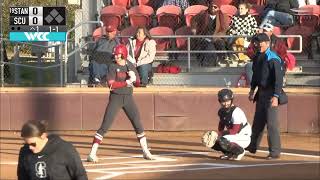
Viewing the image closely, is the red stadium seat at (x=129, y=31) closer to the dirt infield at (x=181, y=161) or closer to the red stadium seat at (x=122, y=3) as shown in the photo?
the red stadium seat at (x=122, y=3)

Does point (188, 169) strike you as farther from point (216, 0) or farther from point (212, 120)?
point (216, 0)

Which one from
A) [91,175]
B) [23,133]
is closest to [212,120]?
[91,175]

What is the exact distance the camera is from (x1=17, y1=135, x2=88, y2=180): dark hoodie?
6.14 meters

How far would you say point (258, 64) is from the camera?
12.3 metres

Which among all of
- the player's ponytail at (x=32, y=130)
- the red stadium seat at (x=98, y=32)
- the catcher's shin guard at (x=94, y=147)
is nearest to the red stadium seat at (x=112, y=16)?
the red stadium seat at (x=98, y=32)

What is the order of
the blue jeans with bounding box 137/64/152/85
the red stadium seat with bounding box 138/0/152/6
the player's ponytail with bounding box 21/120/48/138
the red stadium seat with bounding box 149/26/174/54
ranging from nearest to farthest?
the player's ponytail with bounding box 21/120/48/138 < the blue jeans with bounding box 137/64/152/85 < the red stadium seat with bounding box 149/26/174/54 < the red stadium seat with bounding box 138/0/152/6

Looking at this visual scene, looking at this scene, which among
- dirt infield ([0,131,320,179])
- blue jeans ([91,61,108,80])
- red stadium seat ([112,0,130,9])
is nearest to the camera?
dirt infield ([0,131,320,179])

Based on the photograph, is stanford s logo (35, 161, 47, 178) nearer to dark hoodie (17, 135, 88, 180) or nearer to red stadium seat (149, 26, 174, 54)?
dark hoodie (17, 135, 88, 180)

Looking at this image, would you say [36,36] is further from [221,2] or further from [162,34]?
[221,2]

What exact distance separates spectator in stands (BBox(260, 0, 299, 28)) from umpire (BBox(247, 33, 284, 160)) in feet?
21.8

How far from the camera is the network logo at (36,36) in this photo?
58.6 ft

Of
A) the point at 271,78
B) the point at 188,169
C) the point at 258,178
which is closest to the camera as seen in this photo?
the point at 258,178

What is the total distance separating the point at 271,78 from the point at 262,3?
29.7 ft

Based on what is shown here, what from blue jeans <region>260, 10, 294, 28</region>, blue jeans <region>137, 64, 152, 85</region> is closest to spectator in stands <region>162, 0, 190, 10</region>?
blue jeans <region>260, 10, 294, 28</region>
